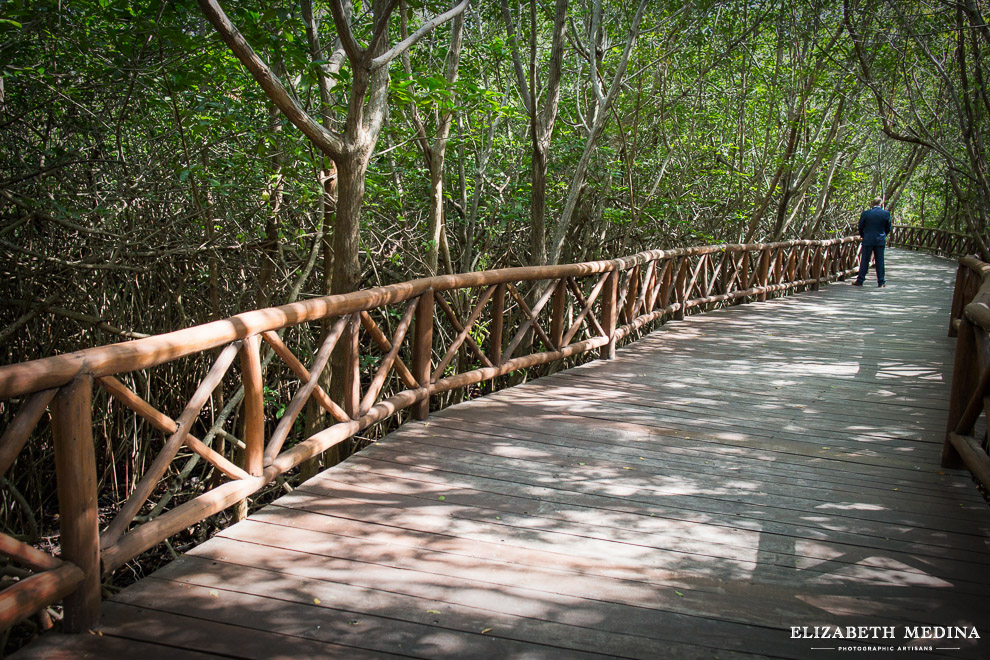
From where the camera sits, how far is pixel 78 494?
2.50 m

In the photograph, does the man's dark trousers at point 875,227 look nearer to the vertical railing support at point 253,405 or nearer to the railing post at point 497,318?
the railing post at point 497,318

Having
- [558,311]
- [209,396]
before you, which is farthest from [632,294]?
[209,396]

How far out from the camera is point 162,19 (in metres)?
5.02

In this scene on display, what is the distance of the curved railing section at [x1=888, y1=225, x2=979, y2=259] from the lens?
2622cm

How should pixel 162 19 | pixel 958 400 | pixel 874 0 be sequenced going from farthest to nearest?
pixel 874 0 → pixel 162 19 → pixel 958 400

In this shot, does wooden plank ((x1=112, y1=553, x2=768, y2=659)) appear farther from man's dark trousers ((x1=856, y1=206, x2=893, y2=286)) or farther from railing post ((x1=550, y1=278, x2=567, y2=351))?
man's dark trousers ((x1=856, y1=206, x2=893, y2=286))

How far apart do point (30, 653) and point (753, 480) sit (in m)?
3.33

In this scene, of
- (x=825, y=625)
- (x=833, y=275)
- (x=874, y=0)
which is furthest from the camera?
(x=833, y=275)

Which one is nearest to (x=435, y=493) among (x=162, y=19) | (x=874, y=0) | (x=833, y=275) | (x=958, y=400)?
(x=958, y=400)

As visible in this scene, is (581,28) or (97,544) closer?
(97,544)

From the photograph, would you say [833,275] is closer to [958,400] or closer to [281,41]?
[958,400]

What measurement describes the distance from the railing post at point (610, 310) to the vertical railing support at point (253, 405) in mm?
4497

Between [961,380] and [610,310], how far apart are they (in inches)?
136

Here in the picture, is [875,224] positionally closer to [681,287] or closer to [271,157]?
[681,287]
